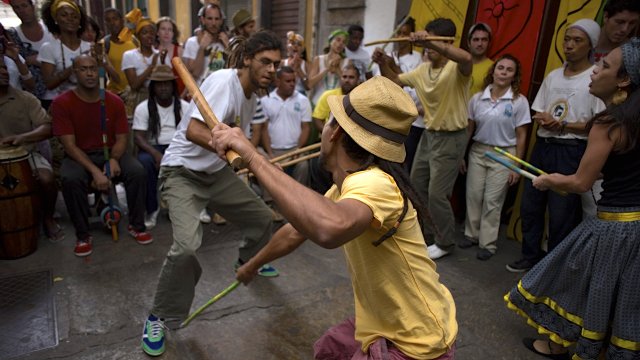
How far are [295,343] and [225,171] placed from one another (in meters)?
1.36

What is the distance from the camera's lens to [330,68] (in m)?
6.30

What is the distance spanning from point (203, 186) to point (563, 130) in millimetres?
3102

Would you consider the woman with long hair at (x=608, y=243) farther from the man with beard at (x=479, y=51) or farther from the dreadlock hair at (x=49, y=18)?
the dreadlock hair at (x=49, y=18)

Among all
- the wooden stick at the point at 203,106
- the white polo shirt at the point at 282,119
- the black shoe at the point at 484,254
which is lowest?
the black shoe at the point at 484,254

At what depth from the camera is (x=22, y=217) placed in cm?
402

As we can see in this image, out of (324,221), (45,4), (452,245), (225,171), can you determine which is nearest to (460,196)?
(452,245)

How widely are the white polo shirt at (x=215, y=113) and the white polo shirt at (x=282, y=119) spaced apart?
209 centimetres

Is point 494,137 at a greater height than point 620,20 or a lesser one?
lesser

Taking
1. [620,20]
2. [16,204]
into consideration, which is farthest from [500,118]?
[16,204]

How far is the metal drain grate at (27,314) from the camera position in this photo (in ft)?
9.32

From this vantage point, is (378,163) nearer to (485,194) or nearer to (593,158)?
(593,158)

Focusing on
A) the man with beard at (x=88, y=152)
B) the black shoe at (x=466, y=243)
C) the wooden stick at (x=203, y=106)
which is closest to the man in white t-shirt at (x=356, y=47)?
the black shoe at (x=466, y=243)

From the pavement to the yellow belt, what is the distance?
3.58ft

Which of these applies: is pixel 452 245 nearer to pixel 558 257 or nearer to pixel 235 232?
Result: pixel 558 257
